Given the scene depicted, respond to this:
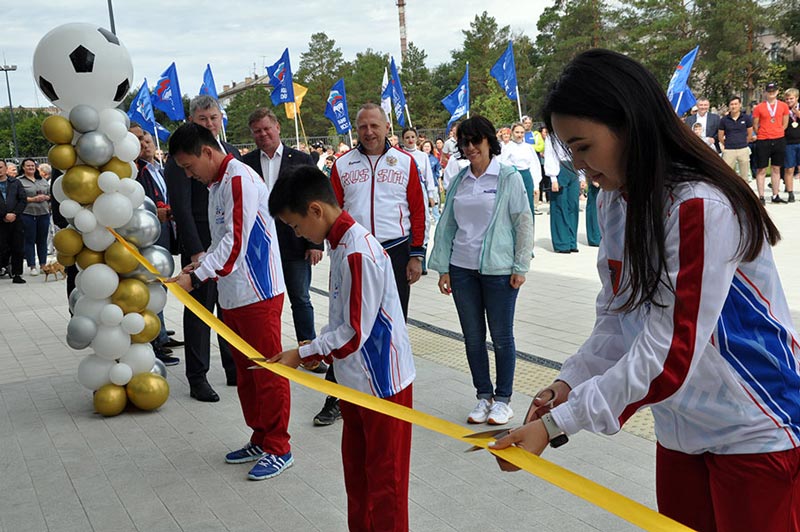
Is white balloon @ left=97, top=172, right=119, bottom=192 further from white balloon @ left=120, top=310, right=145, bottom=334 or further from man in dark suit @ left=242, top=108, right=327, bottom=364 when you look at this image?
man in dark suit @ left=242, top=108, right=327, bottom=364

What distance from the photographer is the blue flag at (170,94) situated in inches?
684

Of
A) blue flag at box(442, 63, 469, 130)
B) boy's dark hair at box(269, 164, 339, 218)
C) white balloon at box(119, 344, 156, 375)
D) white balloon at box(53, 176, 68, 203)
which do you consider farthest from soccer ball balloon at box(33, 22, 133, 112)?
blue flag at box(442, 63, 469, 130)

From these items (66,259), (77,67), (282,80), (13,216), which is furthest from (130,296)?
(282,80)

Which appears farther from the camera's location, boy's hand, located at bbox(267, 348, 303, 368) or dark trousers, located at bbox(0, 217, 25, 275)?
dark trousers, located at bbox(0, 217, 25, 275)

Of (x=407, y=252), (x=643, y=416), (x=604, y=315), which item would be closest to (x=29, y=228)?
(x=407, y=252)

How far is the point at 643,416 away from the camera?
16.5 ft

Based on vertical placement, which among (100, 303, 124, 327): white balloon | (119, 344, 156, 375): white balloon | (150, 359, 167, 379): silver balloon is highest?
(100, 303, 124, 327): white balloon

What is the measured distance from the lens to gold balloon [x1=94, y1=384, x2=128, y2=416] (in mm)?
5738

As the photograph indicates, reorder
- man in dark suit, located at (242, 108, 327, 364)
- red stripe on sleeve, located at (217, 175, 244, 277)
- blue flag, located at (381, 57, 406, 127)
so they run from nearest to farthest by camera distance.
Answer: red stripe on sleeve, located at (217, 175, 244, 277) → man in dark suit, located at (242, 108, 327, 364) → blue flag, located at (381, 57, 406, 127)

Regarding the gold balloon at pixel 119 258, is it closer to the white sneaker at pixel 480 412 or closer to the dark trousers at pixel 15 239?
the white sneaker at pixel 480 412

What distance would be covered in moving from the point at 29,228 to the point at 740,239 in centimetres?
1521

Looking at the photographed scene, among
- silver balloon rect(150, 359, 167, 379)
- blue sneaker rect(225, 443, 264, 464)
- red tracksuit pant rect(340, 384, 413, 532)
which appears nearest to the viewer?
red tracksuit pant rect(340, 384, 413, 532)

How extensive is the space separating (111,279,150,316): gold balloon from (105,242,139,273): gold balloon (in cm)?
11

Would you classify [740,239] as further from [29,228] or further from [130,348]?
[29,228]
